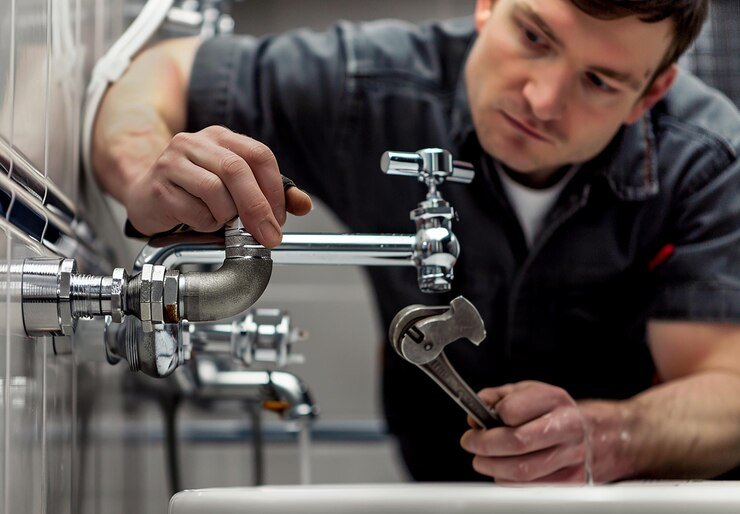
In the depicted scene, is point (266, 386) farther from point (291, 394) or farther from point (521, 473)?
point (521, 473)

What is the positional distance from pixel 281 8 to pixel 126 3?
0.71 ft

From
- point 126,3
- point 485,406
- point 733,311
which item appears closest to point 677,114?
point 733,311

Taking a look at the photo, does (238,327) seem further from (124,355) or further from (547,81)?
(547,81)

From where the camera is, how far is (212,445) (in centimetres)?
99

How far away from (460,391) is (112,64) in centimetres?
36

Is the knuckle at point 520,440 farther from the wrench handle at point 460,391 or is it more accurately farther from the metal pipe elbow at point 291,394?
the metal pipe elbow at point 291,394

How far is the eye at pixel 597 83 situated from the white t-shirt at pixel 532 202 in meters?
0.07

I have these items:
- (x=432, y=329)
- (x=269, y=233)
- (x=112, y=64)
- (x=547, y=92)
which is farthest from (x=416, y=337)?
(x=112, y=64)

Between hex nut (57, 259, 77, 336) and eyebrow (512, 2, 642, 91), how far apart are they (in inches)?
13.9

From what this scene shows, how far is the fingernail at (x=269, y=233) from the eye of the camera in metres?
0.46

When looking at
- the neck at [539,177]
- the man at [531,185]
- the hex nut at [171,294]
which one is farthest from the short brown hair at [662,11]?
the hex nut at [171,294]

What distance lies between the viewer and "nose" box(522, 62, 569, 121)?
0.61 metres

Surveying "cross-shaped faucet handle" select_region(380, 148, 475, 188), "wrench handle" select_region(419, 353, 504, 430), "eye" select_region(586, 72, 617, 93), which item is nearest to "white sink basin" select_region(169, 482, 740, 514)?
"wrench handle" select_region(419, 353, 504, 430)

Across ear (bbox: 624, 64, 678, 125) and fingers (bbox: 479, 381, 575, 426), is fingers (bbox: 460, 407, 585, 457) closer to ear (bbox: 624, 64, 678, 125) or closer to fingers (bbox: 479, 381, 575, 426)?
fingers (bbox: 479, 381, 575, 426)
